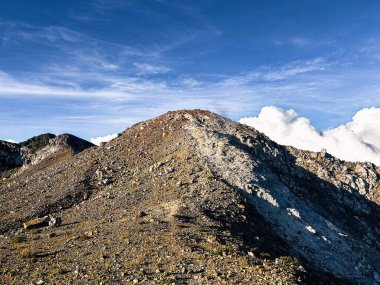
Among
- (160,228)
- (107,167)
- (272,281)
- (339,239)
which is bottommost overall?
(339,239)

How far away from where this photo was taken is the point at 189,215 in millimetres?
42281

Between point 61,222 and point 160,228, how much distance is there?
16.9 m

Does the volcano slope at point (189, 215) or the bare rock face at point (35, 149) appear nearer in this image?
the volcano slope at point (189, 215)

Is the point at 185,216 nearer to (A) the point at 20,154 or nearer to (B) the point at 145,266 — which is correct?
(B) the point at 145,266

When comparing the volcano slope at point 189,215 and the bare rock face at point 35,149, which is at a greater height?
the bare rock face at point 35,149

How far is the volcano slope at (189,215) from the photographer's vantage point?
30.5 meters

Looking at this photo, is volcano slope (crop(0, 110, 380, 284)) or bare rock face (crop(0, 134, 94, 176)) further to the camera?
bare rock face (crop(0, 134, 94, 176))

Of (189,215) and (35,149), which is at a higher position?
(35,149)

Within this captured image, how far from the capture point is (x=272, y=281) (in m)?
27.4

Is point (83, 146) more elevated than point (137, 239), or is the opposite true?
point (83, 146)

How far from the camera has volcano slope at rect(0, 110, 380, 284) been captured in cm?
3053

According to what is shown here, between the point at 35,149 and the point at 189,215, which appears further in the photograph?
the point at 35,149

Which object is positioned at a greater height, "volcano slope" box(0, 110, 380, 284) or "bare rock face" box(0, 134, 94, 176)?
"bare rock face" box(0, 134, 94, 176)

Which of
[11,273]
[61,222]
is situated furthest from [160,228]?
[61,222]
